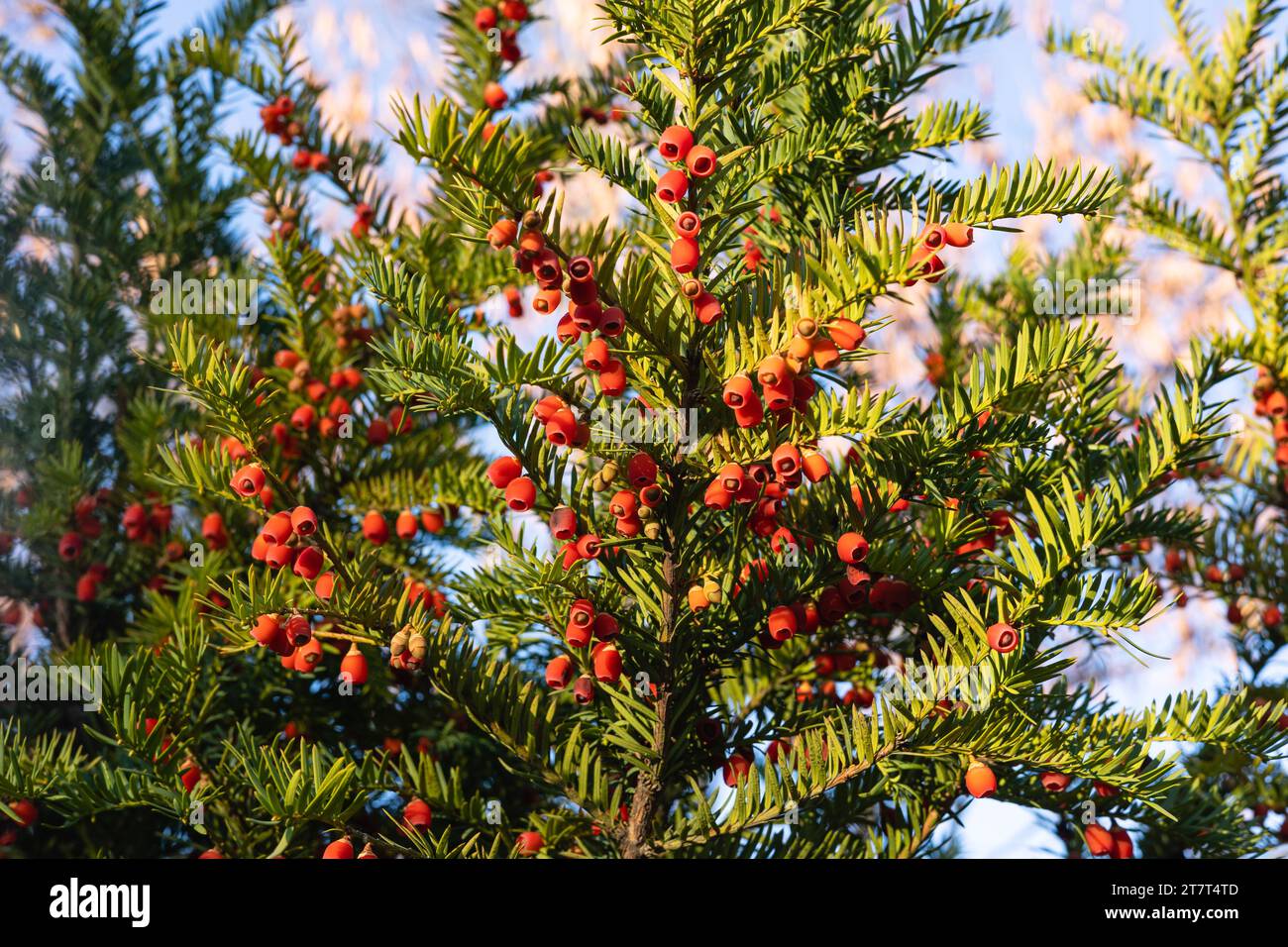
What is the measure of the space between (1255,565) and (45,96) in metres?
2.45

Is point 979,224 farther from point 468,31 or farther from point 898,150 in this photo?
point 468,31

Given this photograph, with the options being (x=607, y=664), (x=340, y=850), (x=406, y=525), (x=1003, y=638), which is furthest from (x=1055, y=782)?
(x=406, y=525)

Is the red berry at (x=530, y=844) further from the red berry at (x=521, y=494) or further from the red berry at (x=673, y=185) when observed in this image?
the red berry at (x=673, y=185)

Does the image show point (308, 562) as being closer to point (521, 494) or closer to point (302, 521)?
point (302, 521)

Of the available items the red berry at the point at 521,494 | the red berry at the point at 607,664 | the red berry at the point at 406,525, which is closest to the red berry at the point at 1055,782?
the red berry at the point at 607,664

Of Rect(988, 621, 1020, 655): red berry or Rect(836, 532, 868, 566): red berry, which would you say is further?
Rect(836, 532, 868, 566): red berry

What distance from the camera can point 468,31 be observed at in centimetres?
218

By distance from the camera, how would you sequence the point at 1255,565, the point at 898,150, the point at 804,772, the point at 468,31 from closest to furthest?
the point at 804,772
the point at 898,150
the point at 1255,565
the point at 468,31

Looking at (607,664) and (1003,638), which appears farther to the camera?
(607,664)

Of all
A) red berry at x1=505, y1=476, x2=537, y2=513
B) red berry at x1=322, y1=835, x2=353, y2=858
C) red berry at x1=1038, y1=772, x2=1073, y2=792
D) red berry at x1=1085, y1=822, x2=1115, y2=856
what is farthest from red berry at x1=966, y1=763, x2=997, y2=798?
red berry at x1=322, y1=835, x2=353, y2=858

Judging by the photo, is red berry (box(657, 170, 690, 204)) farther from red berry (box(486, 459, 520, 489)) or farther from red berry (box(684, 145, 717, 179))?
red berry (box(486, 459, 520, 489))

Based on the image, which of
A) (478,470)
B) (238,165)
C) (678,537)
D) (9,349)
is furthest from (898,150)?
(9,349)

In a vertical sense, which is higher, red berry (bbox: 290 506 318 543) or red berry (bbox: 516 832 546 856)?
red berry (bbox: 290 506 318 543)

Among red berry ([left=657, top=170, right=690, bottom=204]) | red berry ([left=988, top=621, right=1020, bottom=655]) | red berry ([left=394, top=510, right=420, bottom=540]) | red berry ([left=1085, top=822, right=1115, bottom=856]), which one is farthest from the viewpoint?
red berry ([left=394, top=510, right=420, bottom=540])
